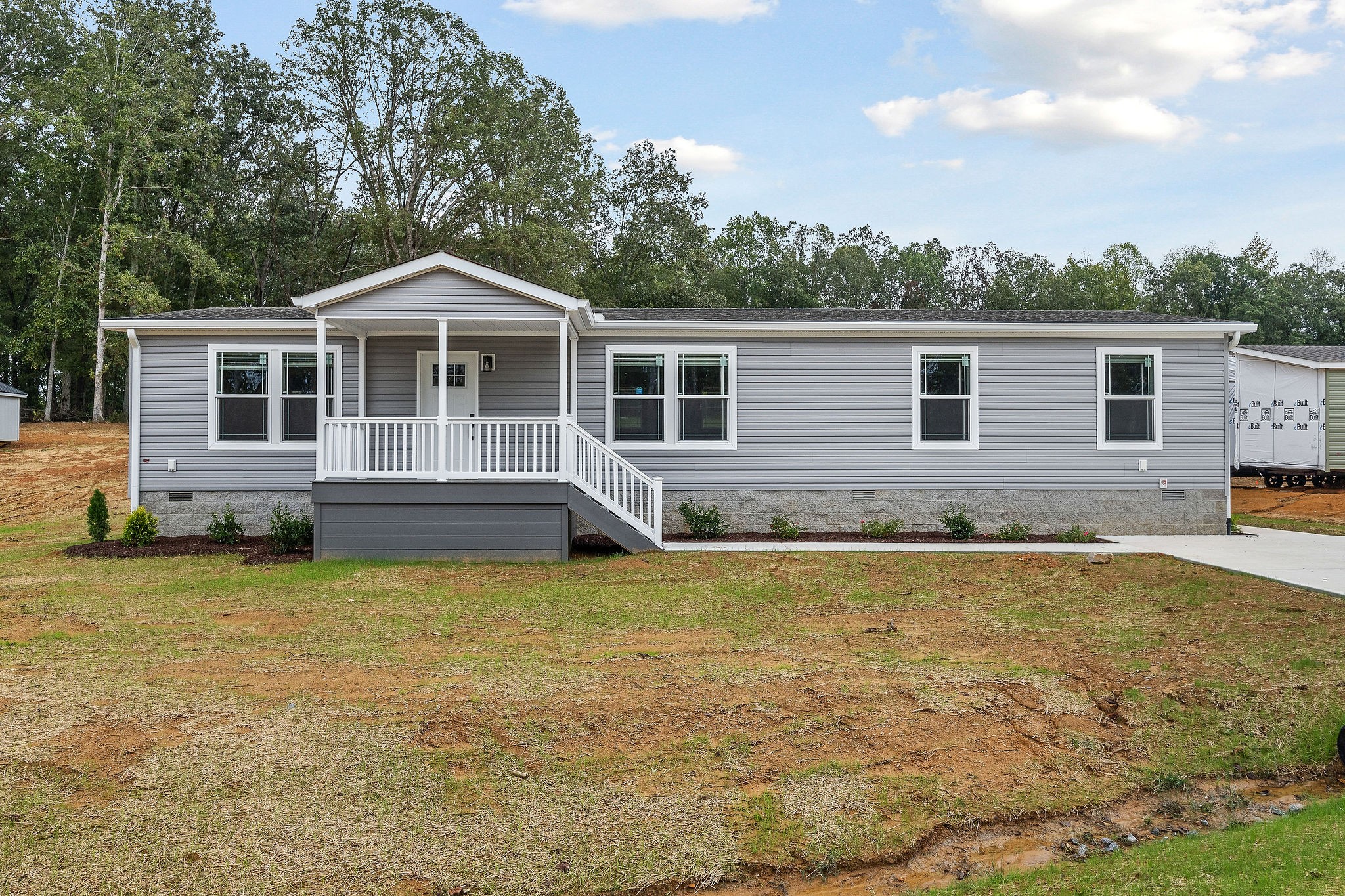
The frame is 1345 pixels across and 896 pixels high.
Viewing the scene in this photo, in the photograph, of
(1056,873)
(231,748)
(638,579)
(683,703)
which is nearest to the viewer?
(1056,873)

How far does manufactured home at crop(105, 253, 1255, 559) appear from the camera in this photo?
1300 centimetres

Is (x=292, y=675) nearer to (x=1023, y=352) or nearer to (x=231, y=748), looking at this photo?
(x=231, y=748)

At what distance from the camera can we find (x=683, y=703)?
18.4 ft

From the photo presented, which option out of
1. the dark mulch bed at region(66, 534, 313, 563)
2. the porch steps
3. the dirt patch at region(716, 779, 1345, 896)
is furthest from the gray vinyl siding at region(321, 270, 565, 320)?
the dirt patch at region(716, 779, 1345, 896)

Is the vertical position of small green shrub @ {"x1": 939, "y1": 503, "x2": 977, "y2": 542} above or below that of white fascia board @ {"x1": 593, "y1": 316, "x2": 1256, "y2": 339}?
below

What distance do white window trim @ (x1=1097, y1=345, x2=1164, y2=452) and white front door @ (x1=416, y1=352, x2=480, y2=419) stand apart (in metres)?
9.87

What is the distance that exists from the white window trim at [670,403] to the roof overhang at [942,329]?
26 cm

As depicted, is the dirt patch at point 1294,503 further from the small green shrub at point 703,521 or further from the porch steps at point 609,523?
the porch steps at point 609,523

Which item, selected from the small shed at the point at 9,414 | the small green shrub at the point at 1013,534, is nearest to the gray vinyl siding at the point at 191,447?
the small green shrub at the point at 1013,534

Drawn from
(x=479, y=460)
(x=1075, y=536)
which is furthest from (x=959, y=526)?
(x=479, y=460)

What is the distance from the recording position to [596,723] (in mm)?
5285

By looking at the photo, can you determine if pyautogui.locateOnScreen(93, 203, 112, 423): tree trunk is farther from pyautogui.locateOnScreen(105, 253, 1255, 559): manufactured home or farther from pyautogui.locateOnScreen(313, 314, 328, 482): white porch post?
pyautogui.locateOnScreen(313, 314, 328, 482): white porch post

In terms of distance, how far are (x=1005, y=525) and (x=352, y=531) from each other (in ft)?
32.1

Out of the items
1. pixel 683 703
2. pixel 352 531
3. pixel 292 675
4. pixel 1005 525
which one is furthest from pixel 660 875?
pixel 1005 525
